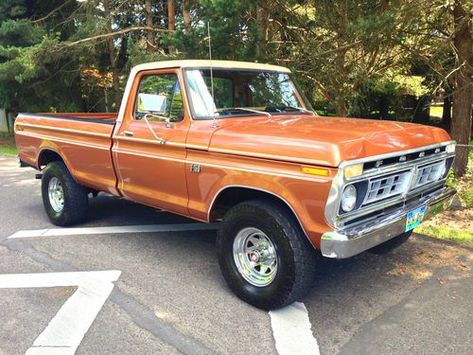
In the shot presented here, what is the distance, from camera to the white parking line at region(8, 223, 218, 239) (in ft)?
20.0

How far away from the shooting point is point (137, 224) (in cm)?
644

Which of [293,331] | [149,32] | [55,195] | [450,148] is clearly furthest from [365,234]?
[149,32]

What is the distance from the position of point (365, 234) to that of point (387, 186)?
537 mm

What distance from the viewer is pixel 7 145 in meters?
17.7

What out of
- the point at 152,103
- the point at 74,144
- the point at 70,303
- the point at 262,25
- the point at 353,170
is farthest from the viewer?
the point at 262,25

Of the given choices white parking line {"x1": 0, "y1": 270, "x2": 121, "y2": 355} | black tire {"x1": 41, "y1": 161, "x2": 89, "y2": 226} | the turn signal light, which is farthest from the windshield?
black tire {"x1": 41, "y1": 161, "x2": 89, "y2": 226}

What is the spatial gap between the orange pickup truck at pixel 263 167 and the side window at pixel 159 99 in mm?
12

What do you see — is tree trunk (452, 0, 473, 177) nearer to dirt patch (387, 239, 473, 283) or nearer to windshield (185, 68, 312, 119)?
dirt patch (387, 239, 473, 283)

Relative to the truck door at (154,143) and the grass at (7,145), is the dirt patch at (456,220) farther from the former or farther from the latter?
the grass at (7,145)

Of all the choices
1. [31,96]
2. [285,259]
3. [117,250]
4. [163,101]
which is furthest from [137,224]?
[31,96]

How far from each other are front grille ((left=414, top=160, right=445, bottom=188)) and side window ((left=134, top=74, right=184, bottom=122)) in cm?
219

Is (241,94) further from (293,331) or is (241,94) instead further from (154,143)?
(293,331)

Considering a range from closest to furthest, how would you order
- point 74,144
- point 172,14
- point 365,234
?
point 365,234 < point 74,144 < point 172,14

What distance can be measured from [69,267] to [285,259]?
242cm
